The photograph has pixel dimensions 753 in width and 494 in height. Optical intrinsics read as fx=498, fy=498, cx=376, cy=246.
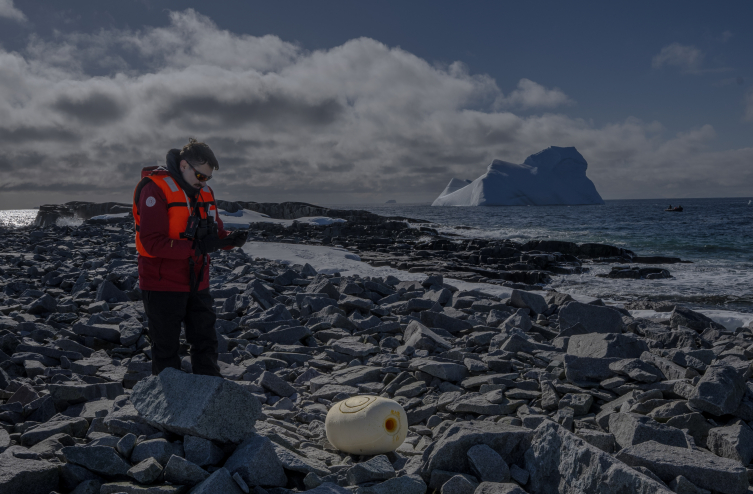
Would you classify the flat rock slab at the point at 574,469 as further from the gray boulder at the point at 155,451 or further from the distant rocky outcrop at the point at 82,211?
the distant rocky outcrop at the point at 82,211

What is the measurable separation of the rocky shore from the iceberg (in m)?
83.6

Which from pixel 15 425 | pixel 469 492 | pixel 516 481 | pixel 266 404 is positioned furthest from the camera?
pixel 266 404

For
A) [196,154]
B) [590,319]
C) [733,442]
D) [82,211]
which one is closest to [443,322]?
[590,319]

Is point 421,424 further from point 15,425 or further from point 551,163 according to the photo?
point 551,163

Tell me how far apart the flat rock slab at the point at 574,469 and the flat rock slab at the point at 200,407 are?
4.74 ft

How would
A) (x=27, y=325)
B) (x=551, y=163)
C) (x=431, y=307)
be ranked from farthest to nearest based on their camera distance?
(x=551, y=163), (x=431, y=307), (x=27, y=325)

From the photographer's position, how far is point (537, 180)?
88.8 meters

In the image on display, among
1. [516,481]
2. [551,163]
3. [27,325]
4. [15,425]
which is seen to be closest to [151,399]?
[15,425]

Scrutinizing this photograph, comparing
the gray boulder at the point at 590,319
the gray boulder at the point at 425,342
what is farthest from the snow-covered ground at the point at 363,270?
the gray boulder at the point at 425,342

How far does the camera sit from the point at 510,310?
6875mm

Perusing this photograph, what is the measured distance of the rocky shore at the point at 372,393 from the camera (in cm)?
231

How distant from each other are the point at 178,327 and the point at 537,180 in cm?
9138

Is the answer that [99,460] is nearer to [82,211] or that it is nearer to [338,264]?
[338,264]

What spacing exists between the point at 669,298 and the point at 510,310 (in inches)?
248
